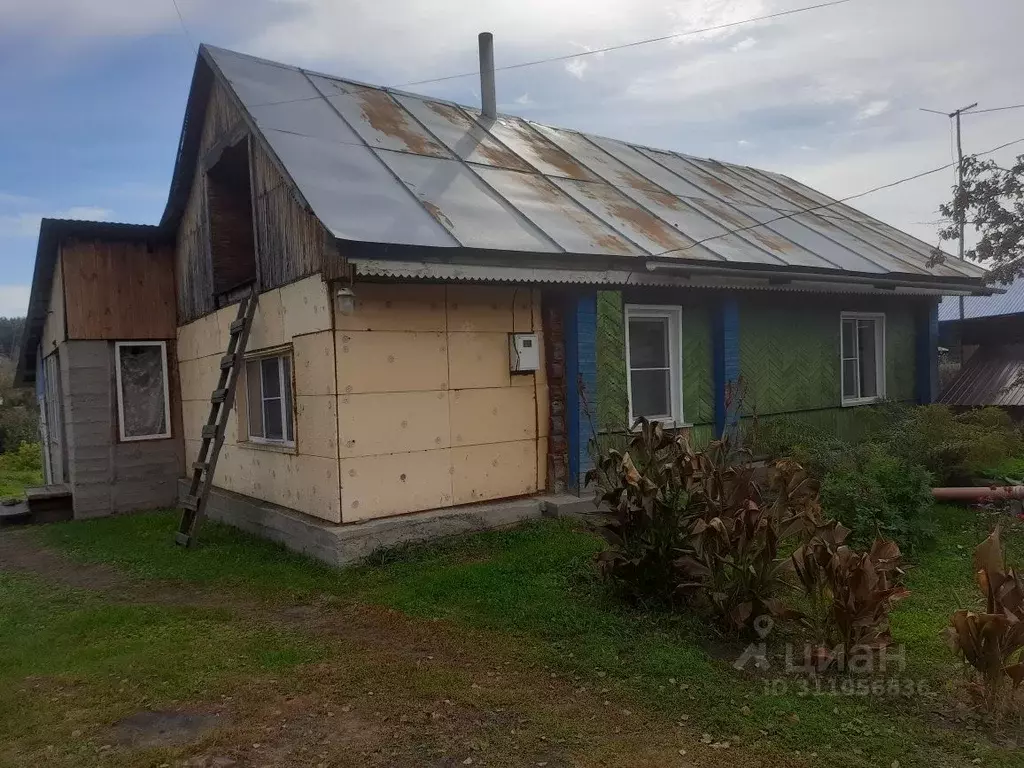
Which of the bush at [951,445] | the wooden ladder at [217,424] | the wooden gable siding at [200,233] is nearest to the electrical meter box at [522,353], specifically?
the wooden ladder at [217,424]

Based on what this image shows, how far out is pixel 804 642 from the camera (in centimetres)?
475

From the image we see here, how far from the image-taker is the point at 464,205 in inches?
307

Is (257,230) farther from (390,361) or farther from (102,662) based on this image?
(102,662)

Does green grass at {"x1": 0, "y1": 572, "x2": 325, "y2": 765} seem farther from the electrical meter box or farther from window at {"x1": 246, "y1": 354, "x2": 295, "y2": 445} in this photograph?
the electrical meter box

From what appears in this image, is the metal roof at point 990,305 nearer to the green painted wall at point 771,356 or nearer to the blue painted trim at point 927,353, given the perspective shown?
the blue painted trim at point 927,353

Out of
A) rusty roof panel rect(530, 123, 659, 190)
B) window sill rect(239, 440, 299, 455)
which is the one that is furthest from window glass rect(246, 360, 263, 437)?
rusty roof panel rect(530, 123, 659, 190)

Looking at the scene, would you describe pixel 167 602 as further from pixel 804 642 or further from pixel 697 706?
pixel 804 642

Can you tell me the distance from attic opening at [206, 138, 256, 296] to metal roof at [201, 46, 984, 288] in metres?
1.39

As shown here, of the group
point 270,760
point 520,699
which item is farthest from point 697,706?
point 270,760

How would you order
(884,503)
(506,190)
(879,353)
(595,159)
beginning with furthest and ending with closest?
1. (879,353)
2. (595,159)
3. (506,190)
4. (884,503)

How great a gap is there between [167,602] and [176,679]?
1.92 meters

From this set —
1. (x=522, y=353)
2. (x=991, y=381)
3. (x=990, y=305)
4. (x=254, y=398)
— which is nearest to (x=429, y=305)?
(x=522, y=353)

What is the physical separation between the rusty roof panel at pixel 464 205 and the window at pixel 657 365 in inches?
81.7

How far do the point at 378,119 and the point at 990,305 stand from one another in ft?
43.7
